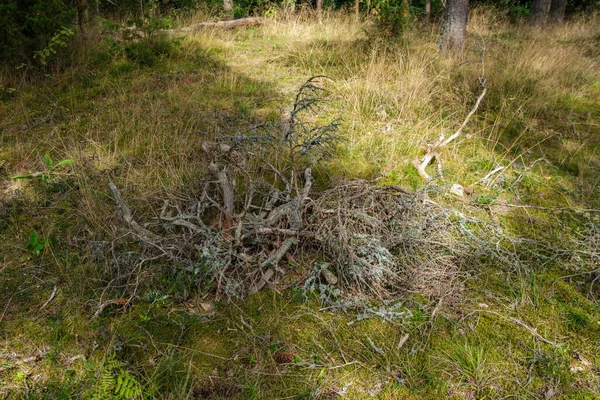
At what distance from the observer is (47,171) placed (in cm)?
370

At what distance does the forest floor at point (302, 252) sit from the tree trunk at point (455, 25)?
2.68 ft

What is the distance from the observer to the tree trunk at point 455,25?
6.32 meters

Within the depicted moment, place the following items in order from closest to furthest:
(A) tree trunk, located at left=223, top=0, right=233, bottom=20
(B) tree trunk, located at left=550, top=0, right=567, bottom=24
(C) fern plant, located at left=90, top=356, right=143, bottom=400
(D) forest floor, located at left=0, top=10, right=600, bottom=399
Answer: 1. (C) fern plant, located at left=90, top=356, right=143, bottom=400
2. (D) forest floor, located at left=0, top=10, right=600, bottom=399
3. (A) tree trunk, located at left=223, top=0, right=233, bottom=20
4. (B) tree trunk, located at left=550, top=0, right=567, bottom=24

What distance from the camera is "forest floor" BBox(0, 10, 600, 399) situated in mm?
2045

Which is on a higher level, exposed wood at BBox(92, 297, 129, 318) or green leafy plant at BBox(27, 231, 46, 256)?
green leafy plant at BBox(27, 231, 46, 256)

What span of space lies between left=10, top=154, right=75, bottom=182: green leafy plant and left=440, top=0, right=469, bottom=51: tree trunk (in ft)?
19.0

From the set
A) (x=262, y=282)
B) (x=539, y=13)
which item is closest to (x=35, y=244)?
(x=262, y=282)

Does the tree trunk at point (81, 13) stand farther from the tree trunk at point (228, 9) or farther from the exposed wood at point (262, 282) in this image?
the exposed wood at point (262, 282)

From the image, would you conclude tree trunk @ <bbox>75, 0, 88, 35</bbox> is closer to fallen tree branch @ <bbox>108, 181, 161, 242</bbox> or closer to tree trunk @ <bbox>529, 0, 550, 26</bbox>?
fallen tree branch @ <bbox>108, 181, 161, 242</bbox>

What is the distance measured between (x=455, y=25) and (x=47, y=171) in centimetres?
628

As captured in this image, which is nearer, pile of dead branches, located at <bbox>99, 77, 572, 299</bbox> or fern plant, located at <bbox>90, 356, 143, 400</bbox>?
fern plant, located at <bbox>90, 356, 143, 400</bbox>

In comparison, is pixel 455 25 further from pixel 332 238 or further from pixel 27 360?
pixel 27 360

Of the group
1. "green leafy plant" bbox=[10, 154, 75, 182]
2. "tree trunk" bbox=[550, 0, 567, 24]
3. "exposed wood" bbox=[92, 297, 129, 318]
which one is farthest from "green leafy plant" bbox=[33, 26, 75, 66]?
"tree trunk" bbox=[550, 0, 567, 24]

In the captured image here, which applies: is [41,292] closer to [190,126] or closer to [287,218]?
[287,218]
